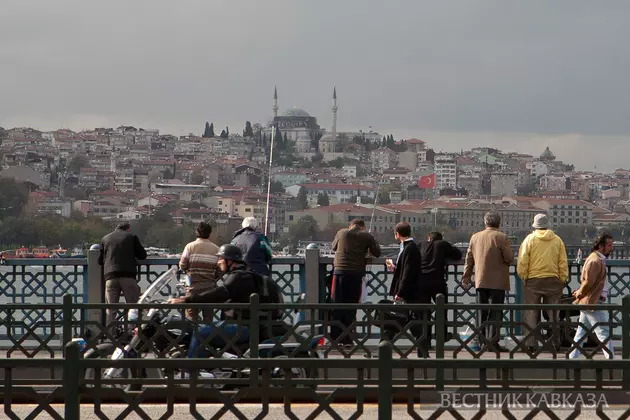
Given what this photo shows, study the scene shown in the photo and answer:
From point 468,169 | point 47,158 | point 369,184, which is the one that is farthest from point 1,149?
point 468,169

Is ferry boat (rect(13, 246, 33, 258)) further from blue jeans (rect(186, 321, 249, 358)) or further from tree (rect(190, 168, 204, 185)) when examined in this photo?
tree (rect(190, 168, 204, 185))

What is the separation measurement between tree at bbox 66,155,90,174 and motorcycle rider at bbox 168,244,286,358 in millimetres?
150702

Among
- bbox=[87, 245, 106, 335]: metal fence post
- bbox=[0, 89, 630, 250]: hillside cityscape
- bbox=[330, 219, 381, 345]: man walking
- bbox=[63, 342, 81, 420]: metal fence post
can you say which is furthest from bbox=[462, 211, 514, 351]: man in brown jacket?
bbox=[0, 89, 630, 250]: hillside cityscape

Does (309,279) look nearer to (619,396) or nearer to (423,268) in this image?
(423,268)

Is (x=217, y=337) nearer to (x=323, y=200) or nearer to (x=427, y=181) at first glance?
(x=427, y=181)

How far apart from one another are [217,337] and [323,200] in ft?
472

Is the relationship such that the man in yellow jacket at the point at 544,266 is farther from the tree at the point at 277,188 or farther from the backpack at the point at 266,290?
the tree at the point at 277,188

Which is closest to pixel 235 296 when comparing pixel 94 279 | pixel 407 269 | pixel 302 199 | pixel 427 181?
pixel 407 269

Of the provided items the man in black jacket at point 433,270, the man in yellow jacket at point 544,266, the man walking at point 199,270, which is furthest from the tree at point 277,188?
the man walking at point 199,270

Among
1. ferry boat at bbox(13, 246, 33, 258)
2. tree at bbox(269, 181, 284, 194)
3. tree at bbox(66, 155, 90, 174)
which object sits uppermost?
tree at bbox(66, 155, 90, 174)

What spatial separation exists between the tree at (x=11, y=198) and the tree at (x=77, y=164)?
3034 cm

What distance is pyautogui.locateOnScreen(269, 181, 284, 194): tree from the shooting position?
160 meters

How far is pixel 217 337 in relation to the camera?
350 inches

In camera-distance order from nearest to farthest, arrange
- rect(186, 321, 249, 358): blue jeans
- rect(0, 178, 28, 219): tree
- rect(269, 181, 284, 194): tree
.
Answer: rect(186, 321, 249, 358): blue jeans, rect(0, 178, 28, 219): tree, rect(269, 181, 284, 194): tree
